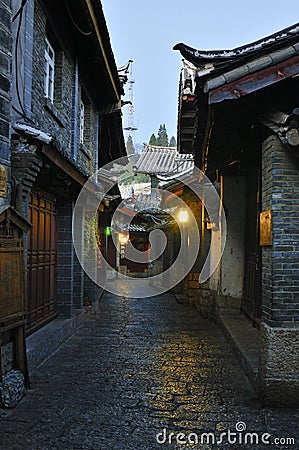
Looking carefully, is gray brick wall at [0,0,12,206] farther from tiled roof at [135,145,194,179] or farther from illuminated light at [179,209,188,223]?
tiled roof at [135,145,194,179]

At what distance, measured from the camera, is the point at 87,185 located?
9258 millimetres

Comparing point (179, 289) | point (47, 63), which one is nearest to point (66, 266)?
point (47, 63)

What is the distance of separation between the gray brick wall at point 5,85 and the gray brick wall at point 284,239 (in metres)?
3.08

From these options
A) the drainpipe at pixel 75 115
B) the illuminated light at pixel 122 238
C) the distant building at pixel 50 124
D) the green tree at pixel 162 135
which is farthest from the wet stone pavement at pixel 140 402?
the green tree at pixel 162 135

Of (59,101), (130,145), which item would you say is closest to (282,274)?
(59,101)

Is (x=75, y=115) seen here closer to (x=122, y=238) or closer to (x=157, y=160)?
(x=122, y=238)

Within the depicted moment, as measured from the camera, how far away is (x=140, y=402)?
532 cm

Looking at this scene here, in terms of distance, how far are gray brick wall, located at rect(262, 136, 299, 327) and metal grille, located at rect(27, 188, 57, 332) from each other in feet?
12.7

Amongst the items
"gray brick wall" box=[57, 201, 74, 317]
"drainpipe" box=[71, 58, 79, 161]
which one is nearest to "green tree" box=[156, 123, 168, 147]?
"drainpipe" box=[71, 58, 79, 161]

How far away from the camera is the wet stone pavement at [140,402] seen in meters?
4.30

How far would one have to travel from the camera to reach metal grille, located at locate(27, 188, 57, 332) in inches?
294

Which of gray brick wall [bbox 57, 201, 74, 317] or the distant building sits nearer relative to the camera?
the distant building

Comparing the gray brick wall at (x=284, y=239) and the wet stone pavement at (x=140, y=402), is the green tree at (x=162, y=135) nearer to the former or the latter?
the wet stone pavement at (x=140, y=402)

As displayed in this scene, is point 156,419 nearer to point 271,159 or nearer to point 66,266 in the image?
point 271,159
